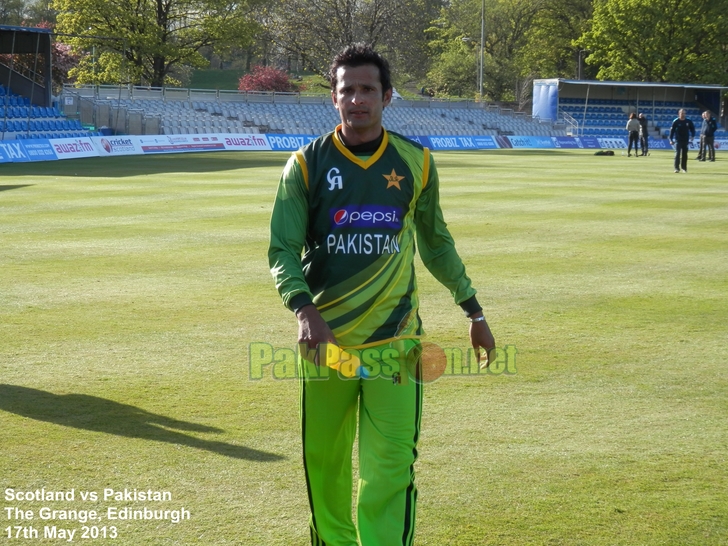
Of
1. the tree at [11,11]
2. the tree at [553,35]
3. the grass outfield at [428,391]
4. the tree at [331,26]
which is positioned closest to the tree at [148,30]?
the tree at [331,26]

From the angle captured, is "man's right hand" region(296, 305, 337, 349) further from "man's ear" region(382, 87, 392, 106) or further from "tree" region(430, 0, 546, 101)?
"tree" region(430, 0, 546, 101)

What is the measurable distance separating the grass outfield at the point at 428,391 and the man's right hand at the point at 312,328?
4.20ft

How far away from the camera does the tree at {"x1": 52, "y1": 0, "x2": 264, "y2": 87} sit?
60031mm

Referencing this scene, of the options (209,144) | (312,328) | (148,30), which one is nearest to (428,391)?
(312,328)

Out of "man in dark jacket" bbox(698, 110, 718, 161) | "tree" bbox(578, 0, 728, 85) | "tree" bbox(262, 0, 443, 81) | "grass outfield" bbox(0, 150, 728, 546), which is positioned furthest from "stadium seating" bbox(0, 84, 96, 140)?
"tree" bbox(578, 0, 728, 85)

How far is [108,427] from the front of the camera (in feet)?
20.6

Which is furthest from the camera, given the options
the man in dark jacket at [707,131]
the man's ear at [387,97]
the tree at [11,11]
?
the tree at [11,11]

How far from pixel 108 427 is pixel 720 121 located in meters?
69.3

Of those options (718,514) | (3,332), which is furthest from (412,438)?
(3,332)

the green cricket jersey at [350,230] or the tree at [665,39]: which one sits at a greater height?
the tree at [665,39]

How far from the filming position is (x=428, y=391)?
727 cm

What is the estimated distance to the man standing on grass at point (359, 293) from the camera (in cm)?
391

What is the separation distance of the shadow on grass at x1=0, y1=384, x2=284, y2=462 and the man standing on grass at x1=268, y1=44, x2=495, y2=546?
67.2 inches
